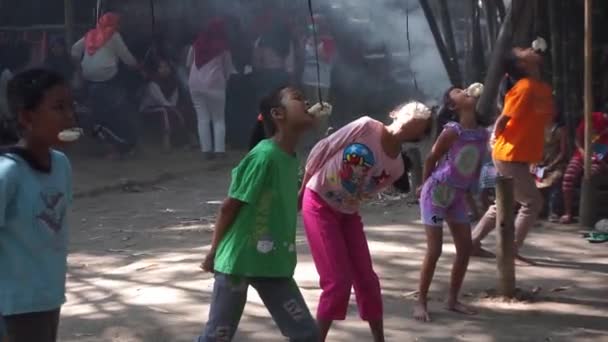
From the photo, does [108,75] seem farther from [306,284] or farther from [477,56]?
[306,284]

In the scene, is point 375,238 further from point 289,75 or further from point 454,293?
point 289,75

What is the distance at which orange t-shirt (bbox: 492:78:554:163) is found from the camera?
741cm

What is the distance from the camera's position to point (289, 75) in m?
15.8

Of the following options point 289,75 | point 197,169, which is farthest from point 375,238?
point 289,75

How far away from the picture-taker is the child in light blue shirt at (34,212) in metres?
3.70

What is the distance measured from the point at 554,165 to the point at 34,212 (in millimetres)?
6635

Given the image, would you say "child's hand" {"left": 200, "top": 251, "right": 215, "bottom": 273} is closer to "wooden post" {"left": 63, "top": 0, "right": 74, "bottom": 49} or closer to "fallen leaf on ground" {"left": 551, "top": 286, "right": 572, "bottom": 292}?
"fallen leaf on ground" {"left": 551, "top": 286, "right": 572, "bottom": 292}

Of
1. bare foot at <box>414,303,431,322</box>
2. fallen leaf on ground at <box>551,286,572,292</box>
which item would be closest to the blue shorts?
bare foot at <box>414,303,431,322</box>

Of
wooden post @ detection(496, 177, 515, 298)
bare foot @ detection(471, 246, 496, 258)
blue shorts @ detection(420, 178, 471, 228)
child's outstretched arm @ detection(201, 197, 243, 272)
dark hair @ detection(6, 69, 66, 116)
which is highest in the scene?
dark hair @ detection(6, 69, 66, 116)

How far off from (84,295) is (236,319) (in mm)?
2731

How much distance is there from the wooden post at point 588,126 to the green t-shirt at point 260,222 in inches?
181

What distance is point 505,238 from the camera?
22.1 feet

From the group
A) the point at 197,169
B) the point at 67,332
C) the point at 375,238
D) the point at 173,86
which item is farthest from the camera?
the point at 173,86

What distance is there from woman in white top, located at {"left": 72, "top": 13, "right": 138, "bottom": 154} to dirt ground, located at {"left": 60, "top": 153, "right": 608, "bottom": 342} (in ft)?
11.2
